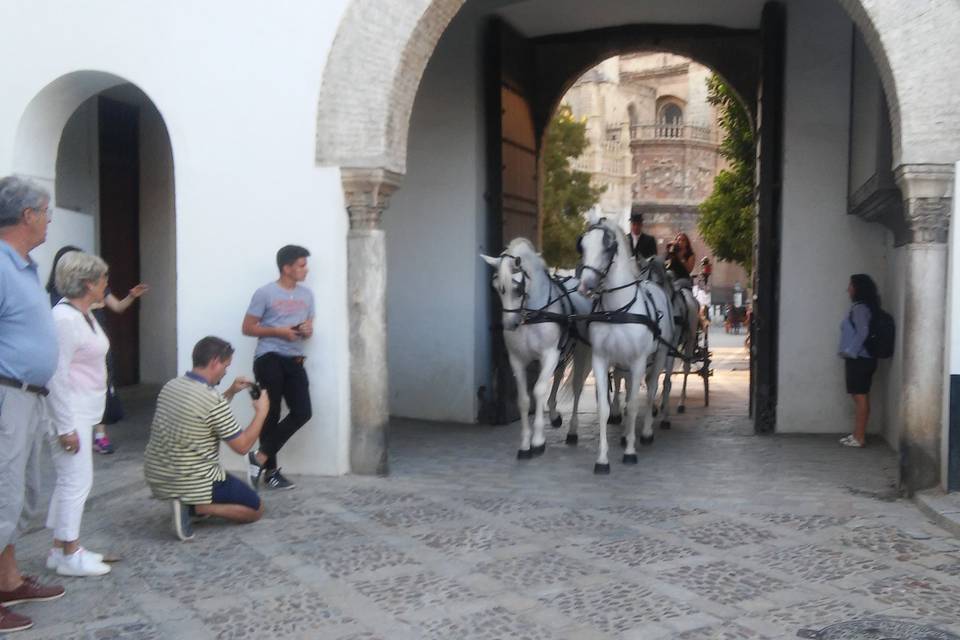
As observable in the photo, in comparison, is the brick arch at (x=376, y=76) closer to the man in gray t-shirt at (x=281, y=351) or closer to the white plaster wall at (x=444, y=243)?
the man in gray t-shirt at (x=281, y=351)

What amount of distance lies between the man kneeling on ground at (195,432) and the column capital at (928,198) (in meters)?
4.32

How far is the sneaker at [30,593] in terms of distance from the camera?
4547 mm

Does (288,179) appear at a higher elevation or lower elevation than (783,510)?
higher

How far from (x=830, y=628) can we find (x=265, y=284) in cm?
454

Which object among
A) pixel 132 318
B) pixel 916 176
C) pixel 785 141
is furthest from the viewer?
pixel 132 318

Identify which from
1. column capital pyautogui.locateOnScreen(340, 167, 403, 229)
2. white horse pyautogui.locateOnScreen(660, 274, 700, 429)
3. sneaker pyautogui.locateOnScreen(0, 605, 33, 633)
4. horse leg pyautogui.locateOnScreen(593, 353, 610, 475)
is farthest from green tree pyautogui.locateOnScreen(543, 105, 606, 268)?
sneaker pyautogui.locateOnScreen(0, 605, 33, 633)

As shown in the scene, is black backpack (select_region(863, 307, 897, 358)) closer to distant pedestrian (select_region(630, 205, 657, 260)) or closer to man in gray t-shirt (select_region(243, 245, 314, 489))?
distant pedestrian (select_region(630, 205, 657, 260))

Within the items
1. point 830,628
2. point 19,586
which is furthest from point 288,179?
point 830,628

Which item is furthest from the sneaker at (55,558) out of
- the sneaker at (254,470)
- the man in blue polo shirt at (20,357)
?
the sneaker at (254,470)

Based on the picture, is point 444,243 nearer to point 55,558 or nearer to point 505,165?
point 505,165

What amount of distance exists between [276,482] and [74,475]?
222cm

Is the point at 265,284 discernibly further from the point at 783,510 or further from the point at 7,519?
the point at 783,510

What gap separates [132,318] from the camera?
11.9 meters

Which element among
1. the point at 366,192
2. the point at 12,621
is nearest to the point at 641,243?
the point at 366,192
